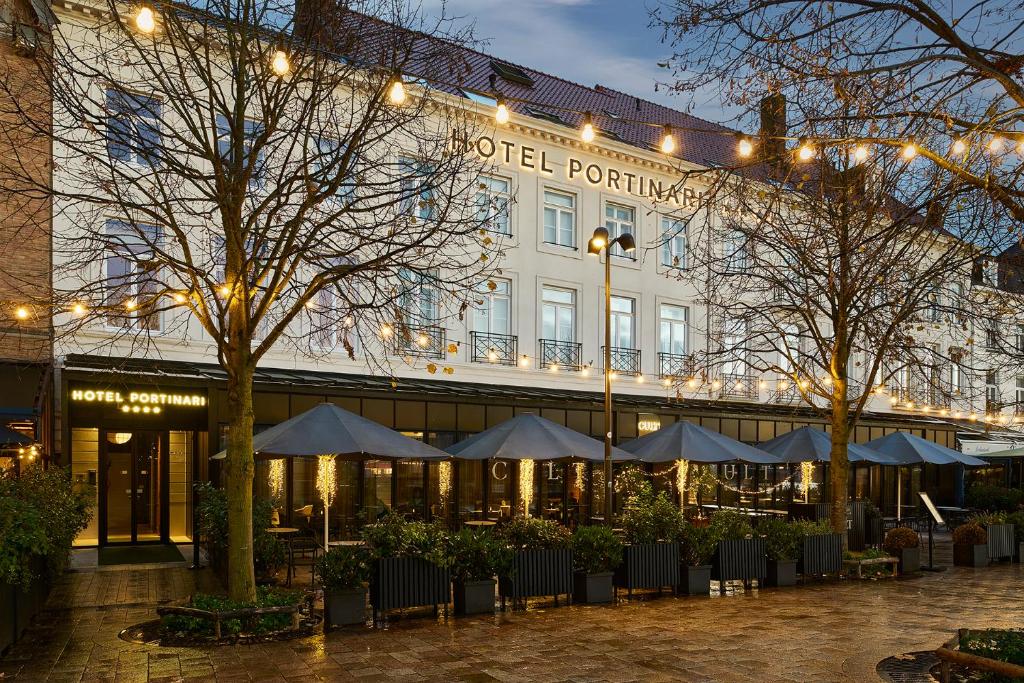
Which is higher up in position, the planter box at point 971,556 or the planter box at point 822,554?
the planter box at point 822,554

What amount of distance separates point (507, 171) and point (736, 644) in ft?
52.1

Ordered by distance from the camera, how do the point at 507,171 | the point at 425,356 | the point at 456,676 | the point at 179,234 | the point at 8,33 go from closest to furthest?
the point at 456,676 < the point at 179,234 < the point at 8,33 < the point at 425,356 < the point at 507,171

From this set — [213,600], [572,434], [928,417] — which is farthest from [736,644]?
[928,417]

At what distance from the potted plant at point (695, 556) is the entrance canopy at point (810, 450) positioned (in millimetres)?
7917

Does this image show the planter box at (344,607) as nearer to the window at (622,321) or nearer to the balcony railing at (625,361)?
the balcony railing at (625,361)

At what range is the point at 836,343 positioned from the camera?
1800 centimetres

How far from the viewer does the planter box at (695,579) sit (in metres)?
14.9

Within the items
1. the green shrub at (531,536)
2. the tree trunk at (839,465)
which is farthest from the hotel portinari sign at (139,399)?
the tree trunk at (839,465)

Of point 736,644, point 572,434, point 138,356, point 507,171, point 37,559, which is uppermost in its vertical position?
point 507,171

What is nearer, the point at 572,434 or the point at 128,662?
the point at 128,662

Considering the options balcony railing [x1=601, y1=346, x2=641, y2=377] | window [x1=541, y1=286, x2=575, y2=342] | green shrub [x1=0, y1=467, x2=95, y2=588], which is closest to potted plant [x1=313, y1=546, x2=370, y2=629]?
green shrub [x1=0, y1=467, x2=95, y2=588]

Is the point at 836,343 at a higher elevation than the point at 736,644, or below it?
higher

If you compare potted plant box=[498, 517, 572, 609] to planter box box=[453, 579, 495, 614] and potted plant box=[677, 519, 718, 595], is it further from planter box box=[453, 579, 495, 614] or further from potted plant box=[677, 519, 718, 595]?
potted plant box=[677, 519, 718, 595]

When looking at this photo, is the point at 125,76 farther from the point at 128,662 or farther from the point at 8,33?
the point at 128,662
